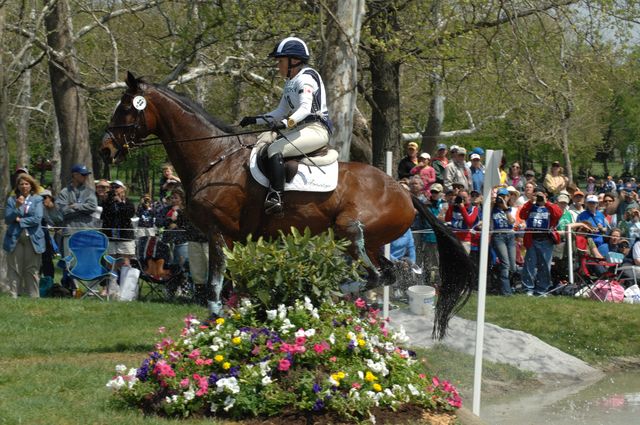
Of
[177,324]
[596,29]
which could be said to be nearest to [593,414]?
[177,324]

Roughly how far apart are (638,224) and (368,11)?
21.4 feet

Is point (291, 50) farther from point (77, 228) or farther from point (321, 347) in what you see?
point (77, 228)

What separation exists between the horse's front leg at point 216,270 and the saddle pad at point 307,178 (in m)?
0.79

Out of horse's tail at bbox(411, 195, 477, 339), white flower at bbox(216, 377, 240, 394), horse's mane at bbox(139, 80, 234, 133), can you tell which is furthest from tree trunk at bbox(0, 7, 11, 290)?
white flower at bbox(216, 377, 240, 394)

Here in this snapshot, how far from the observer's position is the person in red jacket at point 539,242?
17.1m

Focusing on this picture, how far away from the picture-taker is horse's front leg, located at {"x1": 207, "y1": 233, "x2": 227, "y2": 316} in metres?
10.6

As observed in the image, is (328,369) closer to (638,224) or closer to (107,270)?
(107,270)

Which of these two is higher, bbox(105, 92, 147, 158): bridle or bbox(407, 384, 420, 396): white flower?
bbox(105, 92, 147, 158): bridle

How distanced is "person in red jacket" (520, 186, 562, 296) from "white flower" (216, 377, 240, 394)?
35.9 ft

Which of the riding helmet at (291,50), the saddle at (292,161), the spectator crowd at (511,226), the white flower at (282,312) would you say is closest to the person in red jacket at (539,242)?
the spectator crowd at (511,226)

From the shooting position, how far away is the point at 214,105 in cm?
3203

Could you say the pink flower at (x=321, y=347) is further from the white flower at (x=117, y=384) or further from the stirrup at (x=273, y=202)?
the stirrup at (x=273, y=202)

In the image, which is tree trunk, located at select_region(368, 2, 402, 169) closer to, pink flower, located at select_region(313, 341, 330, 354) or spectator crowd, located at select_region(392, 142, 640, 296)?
spectator crowd, located at select_region(392, 142, 640, 296)

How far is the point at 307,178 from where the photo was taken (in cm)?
1062
